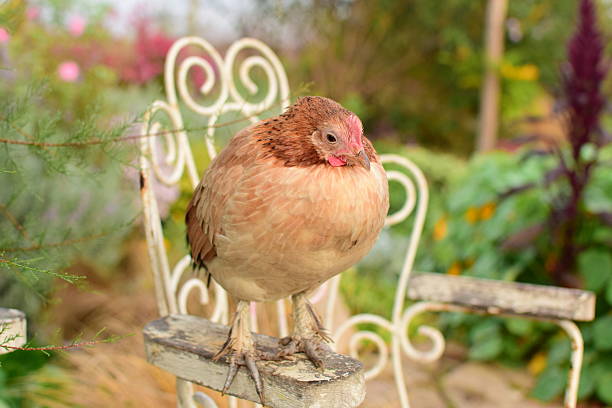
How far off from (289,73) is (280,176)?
6.24 meters

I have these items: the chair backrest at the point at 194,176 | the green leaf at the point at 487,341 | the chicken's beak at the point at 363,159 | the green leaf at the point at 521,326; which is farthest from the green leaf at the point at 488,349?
the chicken's beak at the point at 363,159

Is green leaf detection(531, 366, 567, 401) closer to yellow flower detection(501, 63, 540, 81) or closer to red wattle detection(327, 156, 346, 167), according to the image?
red wattle detection(327, 156, 346, 167)

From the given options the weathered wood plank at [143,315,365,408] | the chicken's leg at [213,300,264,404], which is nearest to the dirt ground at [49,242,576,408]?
the weathered wood plank at [143,315,365,408]

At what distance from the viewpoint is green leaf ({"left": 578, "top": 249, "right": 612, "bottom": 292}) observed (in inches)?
95.3

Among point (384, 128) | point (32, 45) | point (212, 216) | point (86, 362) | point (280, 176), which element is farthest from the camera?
point (384, 128)

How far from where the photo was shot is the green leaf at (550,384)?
2.49 meters

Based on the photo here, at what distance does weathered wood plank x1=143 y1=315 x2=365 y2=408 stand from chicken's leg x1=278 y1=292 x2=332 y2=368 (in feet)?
0.07

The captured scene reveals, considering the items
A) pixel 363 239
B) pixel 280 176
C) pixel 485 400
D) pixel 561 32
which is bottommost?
pixel 485 400

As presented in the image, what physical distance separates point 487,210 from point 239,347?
213 centimetres

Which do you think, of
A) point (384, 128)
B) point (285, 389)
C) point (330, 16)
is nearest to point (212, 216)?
point (285, 389)

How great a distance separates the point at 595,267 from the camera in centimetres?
244

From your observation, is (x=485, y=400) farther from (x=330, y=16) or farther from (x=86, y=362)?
(x=330, y=16)

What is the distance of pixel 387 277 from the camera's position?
3893 millimetres

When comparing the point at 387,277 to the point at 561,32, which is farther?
the point at 561,32
